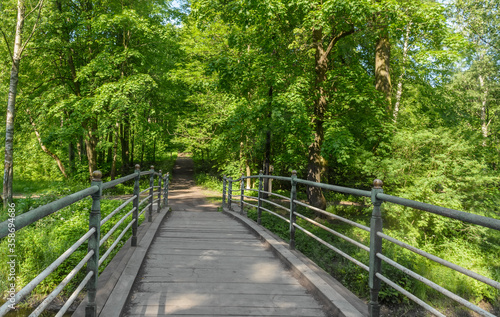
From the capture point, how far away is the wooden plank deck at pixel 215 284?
3076mm

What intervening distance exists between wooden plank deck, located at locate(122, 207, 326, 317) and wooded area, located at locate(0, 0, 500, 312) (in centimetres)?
688

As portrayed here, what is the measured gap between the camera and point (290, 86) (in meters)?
12.0

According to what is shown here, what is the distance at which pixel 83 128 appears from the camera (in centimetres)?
1803

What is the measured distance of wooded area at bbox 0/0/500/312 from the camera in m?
11.0

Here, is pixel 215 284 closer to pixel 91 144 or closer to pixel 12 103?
pixel 12 103

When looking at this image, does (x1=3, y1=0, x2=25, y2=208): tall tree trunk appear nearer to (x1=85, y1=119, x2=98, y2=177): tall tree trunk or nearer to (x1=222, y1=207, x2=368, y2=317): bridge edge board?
(x1=85, y1=119, x2=98, y2=177): tall tree trunk

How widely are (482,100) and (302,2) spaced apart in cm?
2487

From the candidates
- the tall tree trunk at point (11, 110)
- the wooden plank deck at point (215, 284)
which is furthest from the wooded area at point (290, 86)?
the wooden plank deck at point (215, 284)

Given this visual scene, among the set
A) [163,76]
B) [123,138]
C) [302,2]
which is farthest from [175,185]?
[302,2]

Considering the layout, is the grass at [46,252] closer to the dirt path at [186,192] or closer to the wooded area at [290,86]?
the wooded area at [290,86]

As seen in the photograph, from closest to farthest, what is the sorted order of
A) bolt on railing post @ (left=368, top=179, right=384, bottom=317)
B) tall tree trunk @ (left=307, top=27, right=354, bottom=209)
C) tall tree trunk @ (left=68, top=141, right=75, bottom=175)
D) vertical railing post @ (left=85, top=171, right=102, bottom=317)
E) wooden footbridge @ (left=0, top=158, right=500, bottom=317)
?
wooden footbridge @ (left=0, top=158, right=500, bottom=317), vertical railing post @ (left=85, top=171, right=102, bottom=317), bolt on railing post @ (left=368, top=179, right=384, bottom=317), tall tree trunk @ (left=307, top=27, right=354, bottom=209), tall tree trunk @ (left=68, top=141, right=75, bottom=175)

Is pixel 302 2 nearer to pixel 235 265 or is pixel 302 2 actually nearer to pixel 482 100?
pixel 235 265

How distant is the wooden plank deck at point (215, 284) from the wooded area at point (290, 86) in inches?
271

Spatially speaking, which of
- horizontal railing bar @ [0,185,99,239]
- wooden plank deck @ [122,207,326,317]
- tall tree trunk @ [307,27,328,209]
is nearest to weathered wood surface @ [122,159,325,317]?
wooden plank deck @ [122,207,326,317]
